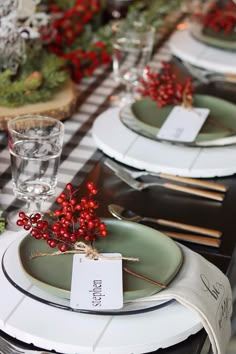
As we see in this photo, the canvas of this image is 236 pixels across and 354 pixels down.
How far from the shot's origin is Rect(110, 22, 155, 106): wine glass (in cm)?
171

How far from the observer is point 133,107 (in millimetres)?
1479

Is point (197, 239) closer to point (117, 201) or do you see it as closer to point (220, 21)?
point (117, 201)

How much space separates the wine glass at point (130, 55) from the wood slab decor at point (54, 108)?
0.43ft

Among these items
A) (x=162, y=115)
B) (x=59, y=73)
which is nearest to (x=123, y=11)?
(x=59, y=73)

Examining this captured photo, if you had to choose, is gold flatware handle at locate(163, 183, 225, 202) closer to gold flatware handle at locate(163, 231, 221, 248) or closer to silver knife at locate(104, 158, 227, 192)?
silver knife at locate(104, 158, 227, 192)

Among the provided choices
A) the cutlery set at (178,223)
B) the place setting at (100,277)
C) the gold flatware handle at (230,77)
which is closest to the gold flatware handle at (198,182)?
the cutlery set at (178,223)

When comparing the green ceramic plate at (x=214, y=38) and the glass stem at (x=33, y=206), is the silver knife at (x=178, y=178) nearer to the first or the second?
the glass stem at (x=33, y=206)

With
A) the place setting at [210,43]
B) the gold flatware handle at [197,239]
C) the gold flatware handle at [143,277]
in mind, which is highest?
the gold flatware handle at [143,277]

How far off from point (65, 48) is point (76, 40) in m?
0.04

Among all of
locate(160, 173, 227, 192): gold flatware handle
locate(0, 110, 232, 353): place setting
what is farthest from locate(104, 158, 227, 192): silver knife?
locate(0, 110, 232, 353): place setting

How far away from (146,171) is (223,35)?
72 centimetres

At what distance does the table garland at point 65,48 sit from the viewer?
5.00 ft

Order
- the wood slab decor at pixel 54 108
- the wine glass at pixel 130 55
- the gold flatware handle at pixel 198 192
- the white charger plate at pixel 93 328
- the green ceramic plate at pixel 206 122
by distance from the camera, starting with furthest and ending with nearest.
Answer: the wine glass at pixel 130 55 → the wood slab decor at pixel 54 108 → the green ceramic plate at pixel 206 122 → the gold flatware handle at pixel 198 192 → the white charger plate at pixel 93 328

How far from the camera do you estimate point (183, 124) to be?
140 cm
